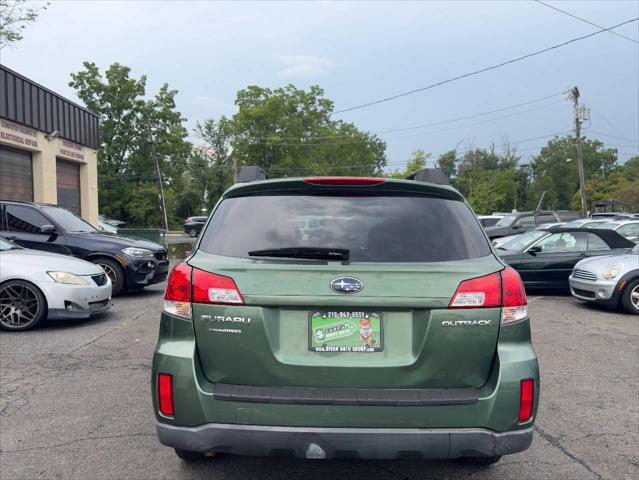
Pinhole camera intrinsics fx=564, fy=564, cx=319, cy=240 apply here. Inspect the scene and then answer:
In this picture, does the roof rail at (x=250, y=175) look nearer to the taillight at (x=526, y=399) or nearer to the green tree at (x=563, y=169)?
the taillight at (x=526, y=399)

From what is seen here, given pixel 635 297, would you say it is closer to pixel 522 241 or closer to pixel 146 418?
pixel 522 241

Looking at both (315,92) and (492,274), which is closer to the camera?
(492,274)

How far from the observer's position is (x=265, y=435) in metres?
2.58

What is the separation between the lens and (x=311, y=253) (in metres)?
2.82

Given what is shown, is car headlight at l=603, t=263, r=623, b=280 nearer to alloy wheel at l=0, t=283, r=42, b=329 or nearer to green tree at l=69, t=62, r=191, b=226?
alloy wheel at l=0, t=283, r=42, b=329

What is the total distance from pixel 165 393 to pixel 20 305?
5545 millimetres

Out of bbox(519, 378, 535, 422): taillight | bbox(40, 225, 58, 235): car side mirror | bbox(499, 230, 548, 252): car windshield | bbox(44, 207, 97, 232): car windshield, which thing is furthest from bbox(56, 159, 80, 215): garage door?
bbox(519, 378, 535, 422): taillight

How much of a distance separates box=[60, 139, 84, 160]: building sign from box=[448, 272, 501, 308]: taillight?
22023 millimetres

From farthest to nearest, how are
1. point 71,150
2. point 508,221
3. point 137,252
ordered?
point 508,221 < point 71,150 < point 137,252

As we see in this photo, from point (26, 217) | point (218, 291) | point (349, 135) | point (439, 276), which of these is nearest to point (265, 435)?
point (218, 291)

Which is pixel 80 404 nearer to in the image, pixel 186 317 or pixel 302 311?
pixel 186 317

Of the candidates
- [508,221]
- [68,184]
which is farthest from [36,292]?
[508,221]

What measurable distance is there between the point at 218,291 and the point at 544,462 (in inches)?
93.6

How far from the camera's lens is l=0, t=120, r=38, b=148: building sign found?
17.7 meters
